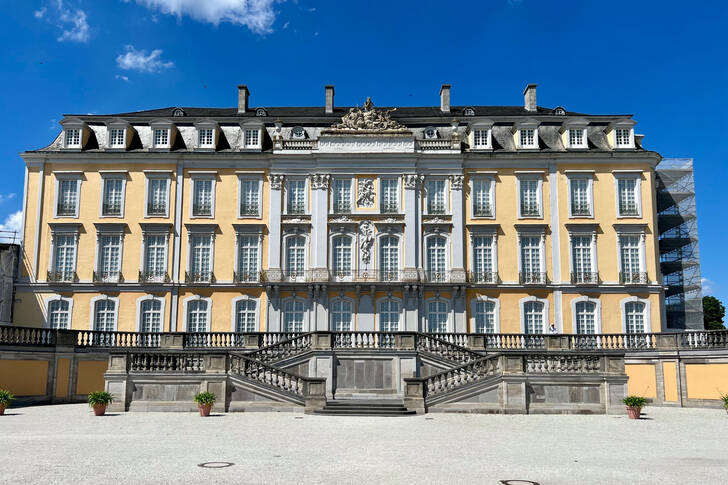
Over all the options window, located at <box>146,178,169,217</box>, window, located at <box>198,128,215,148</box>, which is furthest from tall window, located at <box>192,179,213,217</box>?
window, located at <box>198,128,215,148</box>

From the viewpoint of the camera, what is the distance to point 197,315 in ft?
118

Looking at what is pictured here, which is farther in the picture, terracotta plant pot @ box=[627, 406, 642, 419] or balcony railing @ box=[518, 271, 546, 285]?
balcony railing @ box=[518, 271, 546, 285]

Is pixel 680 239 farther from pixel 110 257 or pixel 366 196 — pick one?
pixel 110 257

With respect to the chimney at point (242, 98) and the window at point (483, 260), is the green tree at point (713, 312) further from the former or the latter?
the chimney at point (242, 98)

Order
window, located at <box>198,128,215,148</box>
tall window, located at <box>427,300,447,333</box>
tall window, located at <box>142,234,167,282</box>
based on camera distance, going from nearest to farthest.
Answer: tall window, located at <box>427,300,447,333</box> < tall window, located at <box>142,234,167,282</box> < window, located at <box>198,128,215,148</box>

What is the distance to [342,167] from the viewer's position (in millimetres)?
36844

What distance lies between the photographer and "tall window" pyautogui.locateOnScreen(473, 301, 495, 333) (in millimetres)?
35594

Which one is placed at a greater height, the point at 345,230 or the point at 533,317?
the point at 345,230

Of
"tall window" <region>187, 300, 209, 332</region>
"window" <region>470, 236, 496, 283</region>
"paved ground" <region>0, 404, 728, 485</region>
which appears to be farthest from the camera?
"window" <region>470, 236, 496, 283</region>

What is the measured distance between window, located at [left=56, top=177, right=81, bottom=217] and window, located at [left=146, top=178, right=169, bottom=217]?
12.5ft

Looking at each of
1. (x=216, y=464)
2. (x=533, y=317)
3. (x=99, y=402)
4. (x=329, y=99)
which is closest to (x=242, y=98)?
(x=329, y=99)

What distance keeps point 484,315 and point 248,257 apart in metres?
12.8

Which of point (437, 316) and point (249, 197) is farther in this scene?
point (249, 197)

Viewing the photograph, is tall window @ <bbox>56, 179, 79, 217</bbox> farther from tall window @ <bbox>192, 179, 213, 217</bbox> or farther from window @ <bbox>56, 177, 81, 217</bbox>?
tall window @ <bbox>192, 179, 213, 217</bbox>
